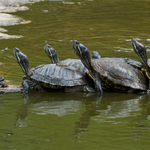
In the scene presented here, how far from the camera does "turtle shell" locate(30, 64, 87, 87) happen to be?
5.80 metres

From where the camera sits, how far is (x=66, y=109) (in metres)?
4.80

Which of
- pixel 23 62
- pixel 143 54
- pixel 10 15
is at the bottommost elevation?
pixel 10 15

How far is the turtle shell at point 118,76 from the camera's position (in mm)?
5812

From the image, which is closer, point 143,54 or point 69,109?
point 69,109

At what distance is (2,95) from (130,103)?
2.29 meters

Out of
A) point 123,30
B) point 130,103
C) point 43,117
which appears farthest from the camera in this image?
point 123,30

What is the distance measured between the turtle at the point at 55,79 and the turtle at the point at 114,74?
267 mm

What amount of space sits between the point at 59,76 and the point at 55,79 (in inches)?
3.7

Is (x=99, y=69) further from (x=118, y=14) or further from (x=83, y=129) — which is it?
(x=118, y=14)

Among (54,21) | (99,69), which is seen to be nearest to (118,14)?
(54,21)

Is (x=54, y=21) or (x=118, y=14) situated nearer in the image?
(x=54, y=21)

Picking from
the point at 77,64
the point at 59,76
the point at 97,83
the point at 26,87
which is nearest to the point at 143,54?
the point at 97,83

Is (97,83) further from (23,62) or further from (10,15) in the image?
(10,15)

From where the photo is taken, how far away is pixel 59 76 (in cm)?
584
